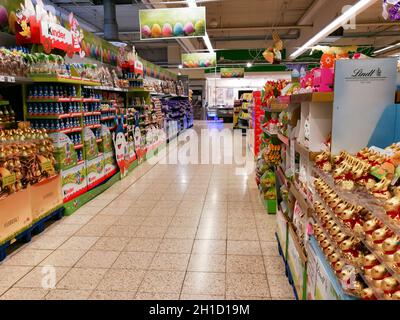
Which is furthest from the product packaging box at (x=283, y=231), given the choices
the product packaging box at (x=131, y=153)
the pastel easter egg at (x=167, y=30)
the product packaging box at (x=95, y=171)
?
the pastel easter egg at (x=167, y=30)

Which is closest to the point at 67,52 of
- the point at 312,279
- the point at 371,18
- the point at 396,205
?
the point at 312,279

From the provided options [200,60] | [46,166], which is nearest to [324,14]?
[200,60]

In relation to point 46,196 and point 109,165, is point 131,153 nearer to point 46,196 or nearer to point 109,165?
point 109,165

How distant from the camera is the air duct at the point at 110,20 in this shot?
A: 10.5 metres

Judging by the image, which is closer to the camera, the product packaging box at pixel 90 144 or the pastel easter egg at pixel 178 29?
the product packaging box at pixel 90 144

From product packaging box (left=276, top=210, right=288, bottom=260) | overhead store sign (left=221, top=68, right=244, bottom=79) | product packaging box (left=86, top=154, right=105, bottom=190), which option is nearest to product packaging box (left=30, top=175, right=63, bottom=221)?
product packaging box (left=86, top=154, right=105, bottom=190)

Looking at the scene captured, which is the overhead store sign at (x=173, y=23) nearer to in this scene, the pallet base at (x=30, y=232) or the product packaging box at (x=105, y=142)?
the product packaging box at (x=105, y=142)

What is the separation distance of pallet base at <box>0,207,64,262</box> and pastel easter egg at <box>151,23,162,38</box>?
4322 mm

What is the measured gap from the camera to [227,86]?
25.1 m

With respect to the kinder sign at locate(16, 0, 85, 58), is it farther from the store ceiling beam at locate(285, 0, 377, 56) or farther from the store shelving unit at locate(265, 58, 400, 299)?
the store ceiling beam at locate(285, 0, 377, 56)

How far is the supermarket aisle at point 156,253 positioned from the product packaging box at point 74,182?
0.88 ft

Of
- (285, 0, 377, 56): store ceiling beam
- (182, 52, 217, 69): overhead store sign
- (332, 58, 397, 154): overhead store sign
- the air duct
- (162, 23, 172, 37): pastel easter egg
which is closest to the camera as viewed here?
(332, 58, 397, 154): overhead store sign

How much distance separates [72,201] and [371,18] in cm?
Answer: 1387

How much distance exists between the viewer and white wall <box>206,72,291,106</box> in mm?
24422
